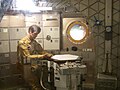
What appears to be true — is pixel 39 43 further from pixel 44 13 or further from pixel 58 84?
pixel 58 84

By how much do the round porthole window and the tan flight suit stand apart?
1042 mm

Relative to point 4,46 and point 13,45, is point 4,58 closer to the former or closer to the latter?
point 4,46

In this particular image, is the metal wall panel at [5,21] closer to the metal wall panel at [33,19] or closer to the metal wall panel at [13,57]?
the metal wall panel at [33,19]

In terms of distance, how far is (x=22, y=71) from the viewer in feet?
17.9

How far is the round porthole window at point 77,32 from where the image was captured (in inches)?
230

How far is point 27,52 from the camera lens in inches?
195

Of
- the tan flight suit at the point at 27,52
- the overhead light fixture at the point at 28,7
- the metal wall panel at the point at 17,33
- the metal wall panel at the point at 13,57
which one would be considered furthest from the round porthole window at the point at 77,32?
the metal wall panel at the point at 13,57

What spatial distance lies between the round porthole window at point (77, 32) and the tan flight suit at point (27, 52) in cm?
104

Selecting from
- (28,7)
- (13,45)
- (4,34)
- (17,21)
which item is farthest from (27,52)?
(28,7)

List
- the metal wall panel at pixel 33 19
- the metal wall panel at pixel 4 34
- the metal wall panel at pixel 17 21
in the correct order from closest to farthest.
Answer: the metal wall panel at pixel 4 34, the metal wall panel at pixel 17 21, the metal wall panel at pixel 33 19

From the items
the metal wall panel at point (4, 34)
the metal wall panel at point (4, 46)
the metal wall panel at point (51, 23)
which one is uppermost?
the metal wall panel at point (51, 23)

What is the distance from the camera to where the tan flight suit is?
4957mm

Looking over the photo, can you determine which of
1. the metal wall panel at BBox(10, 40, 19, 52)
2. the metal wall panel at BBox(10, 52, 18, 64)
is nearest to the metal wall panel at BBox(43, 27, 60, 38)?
the metal wall panel at BBox(10, 40, 19, 52)

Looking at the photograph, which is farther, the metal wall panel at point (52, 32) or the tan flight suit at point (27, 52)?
the metal wall panel at point (52, 32)
